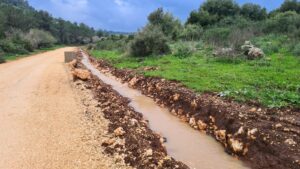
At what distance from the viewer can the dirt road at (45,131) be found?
730cm

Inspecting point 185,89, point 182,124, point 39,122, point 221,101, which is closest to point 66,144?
point 39,122

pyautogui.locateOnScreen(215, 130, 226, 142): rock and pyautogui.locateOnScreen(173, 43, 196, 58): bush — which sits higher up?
pyautogui.locateOnScreen(173, 43, 196, 58): bush

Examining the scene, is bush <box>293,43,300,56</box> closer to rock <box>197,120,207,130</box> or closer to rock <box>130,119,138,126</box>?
rock <box>197,120,207,130</box>

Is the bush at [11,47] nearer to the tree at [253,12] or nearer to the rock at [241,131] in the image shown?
the tree at [253,12]

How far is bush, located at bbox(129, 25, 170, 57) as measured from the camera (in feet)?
83.5

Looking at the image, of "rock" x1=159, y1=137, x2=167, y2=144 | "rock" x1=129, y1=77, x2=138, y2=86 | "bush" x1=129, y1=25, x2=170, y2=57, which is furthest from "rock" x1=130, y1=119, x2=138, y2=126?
"bush" x1=129, y1=25, x2=170, y2=57

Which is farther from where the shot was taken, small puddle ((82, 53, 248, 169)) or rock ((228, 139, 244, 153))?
rock ((228, 139, 244, 153))

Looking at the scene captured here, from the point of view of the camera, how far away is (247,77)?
13508mm

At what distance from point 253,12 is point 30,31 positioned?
126 feet

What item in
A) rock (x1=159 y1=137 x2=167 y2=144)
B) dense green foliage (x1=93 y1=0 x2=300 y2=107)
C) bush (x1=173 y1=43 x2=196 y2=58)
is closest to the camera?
rock (x1=159 y1=137 x2=167 y2=144)

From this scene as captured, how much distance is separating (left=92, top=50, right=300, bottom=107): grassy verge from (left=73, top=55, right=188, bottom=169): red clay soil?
9.79 ft

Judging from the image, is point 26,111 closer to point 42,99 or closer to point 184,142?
point 42,99

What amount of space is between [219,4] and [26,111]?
39.9m

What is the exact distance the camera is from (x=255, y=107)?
9.81m
